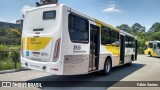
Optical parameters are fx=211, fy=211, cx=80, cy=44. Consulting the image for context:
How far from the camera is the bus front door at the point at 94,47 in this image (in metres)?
10.1

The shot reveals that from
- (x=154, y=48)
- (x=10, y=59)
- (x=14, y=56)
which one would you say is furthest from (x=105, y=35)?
(x=154, y=48)

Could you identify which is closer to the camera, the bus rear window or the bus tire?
the bus rear window

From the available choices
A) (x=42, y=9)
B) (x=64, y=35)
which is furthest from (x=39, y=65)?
(x=42, y=9)

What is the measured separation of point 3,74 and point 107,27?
245 inches

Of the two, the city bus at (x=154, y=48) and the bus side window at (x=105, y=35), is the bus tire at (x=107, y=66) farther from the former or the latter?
the city bus at (x=154, y=48)

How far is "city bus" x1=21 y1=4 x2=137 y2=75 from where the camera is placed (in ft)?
26.2

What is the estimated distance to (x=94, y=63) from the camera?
10531 mm

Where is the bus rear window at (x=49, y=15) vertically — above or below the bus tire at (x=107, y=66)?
above

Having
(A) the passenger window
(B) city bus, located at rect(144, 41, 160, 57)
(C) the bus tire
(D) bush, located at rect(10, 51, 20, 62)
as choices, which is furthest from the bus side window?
(B) city bus, located at rect(144, 41, 160, 57)

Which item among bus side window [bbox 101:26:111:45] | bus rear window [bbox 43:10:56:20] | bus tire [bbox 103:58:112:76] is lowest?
bus tire [bbox 103:58:112:76]

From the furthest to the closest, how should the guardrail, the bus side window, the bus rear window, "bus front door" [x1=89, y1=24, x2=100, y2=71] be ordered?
the guardrail, the bus side window, "bus front door" [x1=89, y1=24, x2=100, y2=71], the bus rear window

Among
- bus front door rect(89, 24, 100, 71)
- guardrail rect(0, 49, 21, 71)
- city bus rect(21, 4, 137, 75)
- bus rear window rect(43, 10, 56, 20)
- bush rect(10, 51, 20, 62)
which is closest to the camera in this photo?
city bus rect(21, 4, 137, 75)

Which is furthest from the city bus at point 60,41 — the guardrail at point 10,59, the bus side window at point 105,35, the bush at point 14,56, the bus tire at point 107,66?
the bush at point 14,56

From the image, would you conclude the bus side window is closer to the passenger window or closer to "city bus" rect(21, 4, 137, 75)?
"city bus" rect(21, 4, 137, 75)
